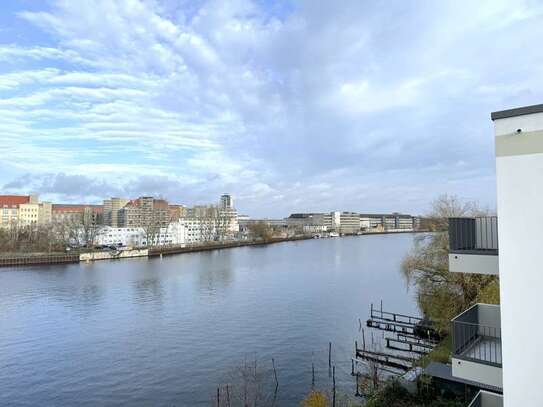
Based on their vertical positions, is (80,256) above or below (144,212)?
below

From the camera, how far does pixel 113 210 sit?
14525cm

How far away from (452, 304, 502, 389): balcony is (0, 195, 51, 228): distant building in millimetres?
140315

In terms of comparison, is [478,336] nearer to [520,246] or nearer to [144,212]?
[520,246]

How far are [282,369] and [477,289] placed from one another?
1084 cm

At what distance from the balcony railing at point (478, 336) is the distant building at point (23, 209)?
140236mm

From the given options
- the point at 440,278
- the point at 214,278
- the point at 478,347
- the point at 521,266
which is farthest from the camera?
the point at 214,278

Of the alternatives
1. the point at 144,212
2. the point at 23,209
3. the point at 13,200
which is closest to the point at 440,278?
the point at 144,212

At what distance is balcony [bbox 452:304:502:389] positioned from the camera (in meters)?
7.47

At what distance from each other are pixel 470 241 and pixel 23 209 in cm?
15106

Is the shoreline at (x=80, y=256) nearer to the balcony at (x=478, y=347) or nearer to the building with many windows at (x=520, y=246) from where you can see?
the balcony at (x=478, y=347)

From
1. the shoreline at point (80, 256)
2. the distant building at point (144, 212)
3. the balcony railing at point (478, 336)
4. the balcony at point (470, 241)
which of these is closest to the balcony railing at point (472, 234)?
the balcony at point (470, 241)

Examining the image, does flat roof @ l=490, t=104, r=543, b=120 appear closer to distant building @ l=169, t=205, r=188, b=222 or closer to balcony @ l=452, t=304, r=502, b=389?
balcony @ l=452, t=304, r=502, b=389

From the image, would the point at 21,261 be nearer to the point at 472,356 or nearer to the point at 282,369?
the point at 282,369

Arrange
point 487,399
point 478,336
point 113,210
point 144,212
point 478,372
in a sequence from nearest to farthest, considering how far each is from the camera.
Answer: point 478,372, point 478,336, point 487,399, point 144,212, point 113,210
